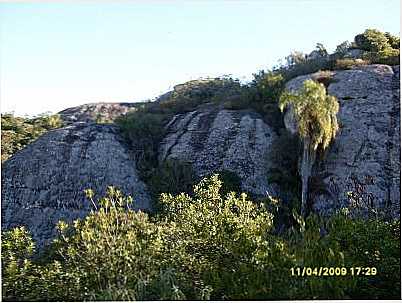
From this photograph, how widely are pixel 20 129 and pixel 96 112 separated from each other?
1052 millimetres

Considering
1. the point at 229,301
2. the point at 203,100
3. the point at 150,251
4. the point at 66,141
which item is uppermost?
the point at 203,100

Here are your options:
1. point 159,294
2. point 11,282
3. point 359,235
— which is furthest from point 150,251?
point 359,235

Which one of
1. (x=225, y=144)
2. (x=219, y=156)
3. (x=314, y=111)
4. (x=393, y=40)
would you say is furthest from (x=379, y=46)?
(x=219, y=156)

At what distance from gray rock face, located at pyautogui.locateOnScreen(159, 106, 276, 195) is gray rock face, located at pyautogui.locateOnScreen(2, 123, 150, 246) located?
653 millimetres

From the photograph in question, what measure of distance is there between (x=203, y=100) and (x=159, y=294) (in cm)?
386

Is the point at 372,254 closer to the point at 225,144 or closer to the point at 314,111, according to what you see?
the point at 314,111

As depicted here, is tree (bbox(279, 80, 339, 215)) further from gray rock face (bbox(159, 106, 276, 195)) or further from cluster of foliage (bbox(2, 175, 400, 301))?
cluster of foliage (bbox(2, 175, 400, 301))

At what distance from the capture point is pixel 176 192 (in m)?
6.12

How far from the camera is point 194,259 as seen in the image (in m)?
4.45

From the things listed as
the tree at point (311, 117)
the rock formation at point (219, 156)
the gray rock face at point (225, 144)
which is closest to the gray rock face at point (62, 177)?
the rock formation at point (219, 156)

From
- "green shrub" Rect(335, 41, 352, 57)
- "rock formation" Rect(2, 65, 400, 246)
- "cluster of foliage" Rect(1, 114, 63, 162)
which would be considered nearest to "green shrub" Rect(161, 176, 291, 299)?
"rock formation" Rect(2, 65, 400, 246)

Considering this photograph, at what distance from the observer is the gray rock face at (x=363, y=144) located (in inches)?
245

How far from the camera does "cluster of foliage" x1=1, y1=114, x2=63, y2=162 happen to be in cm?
617

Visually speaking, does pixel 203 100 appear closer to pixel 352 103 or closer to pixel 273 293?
pixel 352 103
